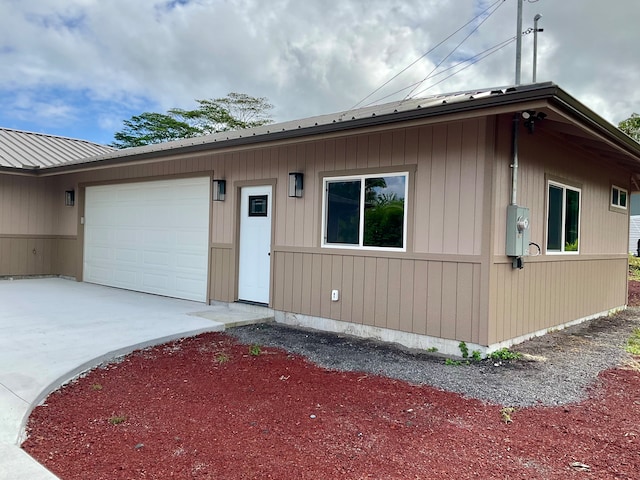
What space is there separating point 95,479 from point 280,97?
27.7 meters

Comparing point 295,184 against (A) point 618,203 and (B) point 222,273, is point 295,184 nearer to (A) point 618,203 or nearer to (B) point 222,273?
(B) point 222,273

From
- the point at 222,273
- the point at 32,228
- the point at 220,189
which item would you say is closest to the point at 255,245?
the point at 222,273

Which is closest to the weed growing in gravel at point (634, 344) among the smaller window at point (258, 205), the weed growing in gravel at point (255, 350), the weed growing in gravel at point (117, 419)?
the weed growing in gravel at point (255, 350)

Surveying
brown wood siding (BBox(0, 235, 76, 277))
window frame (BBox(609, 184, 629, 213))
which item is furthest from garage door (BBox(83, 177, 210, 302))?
window frame (BBox(609, 184, 629, 213))

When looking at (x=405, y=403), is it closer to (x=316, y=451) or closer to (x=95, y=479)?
(x=316, y=451)

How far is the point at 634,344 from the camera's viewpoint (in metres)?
5.73

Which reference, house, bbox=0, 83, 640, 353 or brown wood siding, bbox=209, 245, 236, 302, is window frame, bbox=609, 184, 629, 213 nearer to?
house, bbox=0, 83, 640, 353

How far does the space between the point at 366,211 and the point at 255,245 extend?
2176mm

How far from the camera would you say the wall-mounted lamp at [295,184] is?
625 centimetres

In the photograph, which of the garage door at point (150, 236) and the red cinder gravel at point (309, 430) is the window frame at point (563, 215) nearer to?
the red cinder gravel at point (309, 430)

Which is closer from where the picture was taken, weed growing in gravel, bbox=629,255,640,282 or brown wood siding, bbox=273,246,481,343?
brown wood siding, bbox=273,246,481,343

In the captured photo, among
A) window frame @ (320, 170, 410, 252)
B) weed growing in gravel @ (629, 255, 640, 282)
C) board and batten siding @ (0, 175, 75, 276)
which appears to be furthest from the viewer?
weed growing in gravel @ (629, 255, 640, 282)

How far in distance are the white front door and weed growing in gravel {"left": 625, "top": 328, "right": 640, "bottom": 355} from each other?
484 centimetres

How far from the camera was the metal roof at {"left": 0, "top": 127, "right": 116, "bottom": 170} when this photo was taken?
10.6 m
